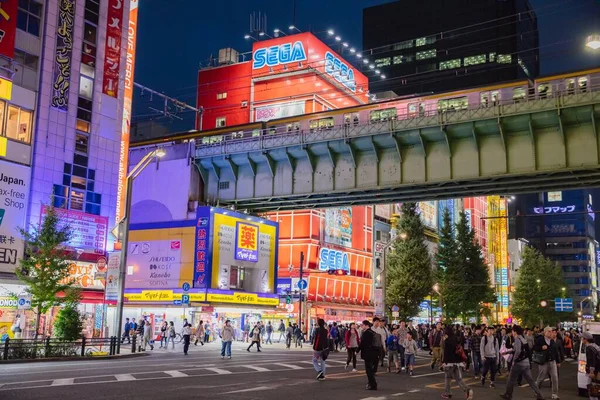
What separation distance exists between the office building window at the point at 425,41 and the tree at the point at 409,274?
86726mm

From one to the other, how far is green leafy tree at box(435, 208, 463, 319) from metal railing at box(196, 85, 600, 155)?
28050mm

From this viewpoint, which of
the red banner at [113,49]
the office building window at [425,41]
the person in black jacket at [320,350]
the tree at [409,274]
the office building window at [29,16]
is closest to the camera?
the person in black jacket at [320,350]

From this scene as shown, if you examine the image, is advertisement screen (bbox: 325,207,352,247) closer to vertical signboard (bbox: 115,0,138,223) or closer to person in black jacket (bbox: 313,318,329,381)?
vertical signboard (bbox: 115,0,138,223)

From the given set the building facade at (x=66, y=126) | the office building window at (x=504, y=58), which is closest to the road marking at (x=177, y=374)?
the building facade at (x=66, y=126)

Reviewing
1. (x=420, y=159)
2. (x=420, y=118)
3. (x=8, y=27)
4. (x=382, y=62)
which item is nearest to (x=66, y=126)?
(x=8, y=27)

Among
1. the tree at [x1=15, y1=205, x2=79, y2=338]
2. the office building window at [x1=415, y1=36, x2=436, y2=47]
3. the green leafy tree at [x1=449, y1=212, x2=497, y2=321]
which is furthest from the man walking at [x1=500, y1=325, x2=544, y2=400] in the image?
the office building window at [x1=415, y1=36, x2=436, y2=47]

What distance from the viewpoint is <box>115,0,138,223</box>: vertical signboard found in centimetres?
4072

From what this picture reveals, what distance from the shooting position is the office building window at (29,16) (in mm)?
35562

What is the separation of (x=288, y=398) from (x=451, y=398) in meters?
4.28

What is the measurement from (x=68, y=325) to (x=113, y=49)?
2061 cm

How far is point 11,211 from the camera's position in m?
33.6

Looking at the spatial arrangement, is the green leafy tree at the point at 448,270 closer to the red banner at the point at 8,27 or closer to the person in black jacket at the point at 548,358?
the red banner at the point at 8,27

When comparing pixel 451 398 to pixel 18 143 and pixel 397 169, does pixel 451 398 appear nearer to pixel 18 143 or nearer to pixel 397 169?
pixel 397 169

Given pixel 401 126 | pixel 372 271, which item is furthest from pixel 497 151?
pixel 372 271
